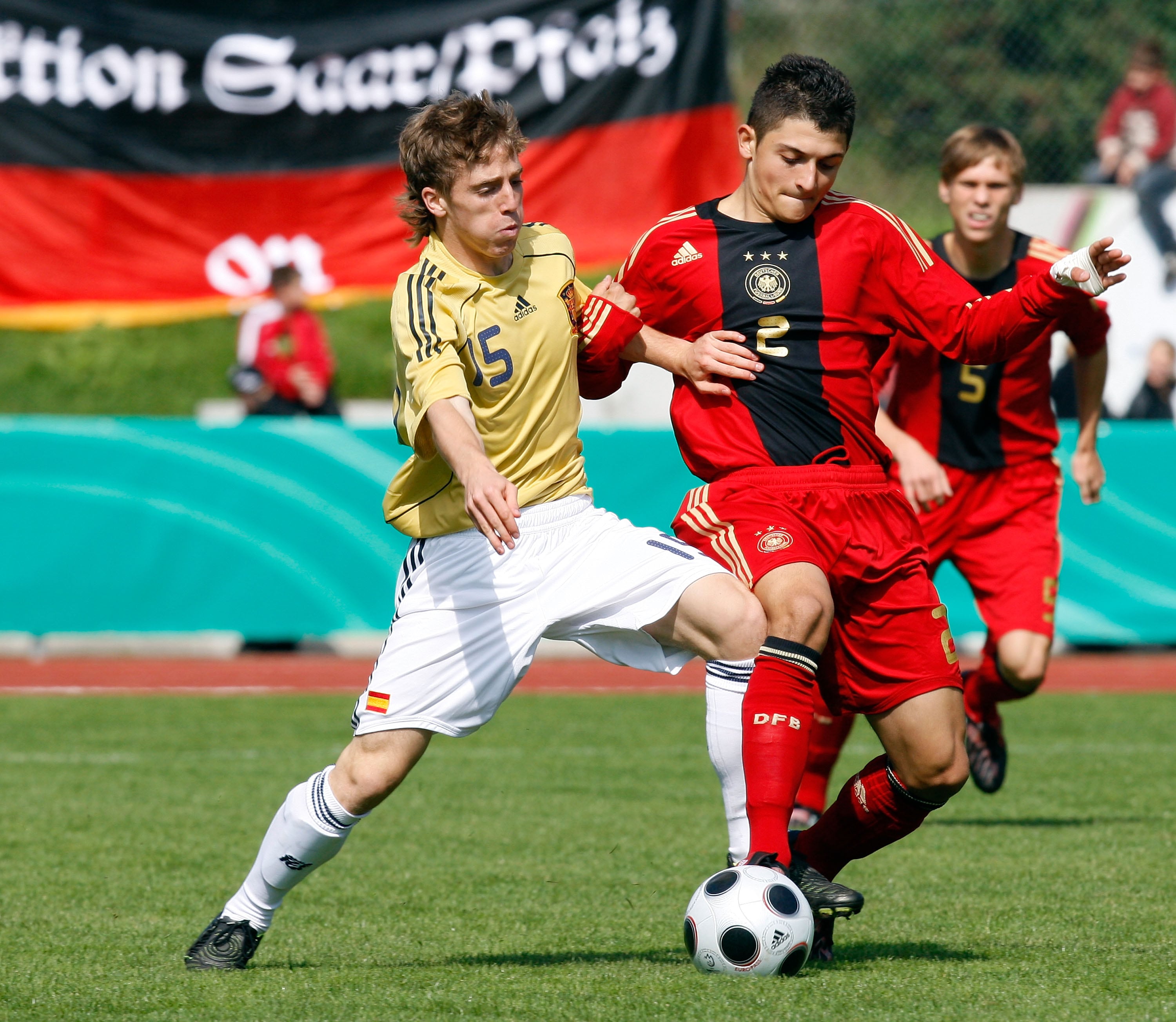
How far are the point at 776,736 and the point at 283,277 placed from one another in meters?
10.2

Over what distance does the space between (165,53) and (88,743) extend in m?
6.53

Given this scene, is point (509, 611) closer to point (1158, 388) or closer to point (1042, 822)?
point (1042, 822)

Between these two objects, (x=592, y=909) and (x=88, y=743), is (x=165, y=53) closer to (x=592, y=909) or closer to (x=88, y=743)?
(x=88, y=743)

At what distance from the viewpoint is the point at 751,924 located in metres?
3.94

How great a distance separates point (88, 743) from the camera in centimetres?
879

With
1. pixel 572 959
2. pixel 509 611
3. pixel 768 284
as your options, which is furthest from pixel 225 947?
pixel 768 284

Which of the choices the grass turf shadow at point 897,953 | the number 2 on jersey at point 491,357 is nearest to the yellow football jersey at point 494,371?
the number 2 on jersey at point 491,357

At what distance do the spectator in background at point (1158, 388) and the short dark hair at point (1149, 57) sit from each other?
12.2ft

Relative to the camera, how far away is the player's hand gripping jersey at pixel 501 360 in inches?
166

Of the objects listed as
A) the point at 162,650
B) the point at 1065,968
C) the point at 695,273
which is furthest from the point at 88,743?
the point at 1065,968

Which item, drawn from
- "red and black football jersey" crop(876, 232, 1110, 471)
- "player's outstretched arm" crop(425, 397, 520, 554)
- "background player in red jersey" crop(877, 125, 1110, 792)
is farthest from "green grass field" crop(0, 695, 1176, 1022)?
"red and black football jersey" crop(876, 232, 1110, 471)

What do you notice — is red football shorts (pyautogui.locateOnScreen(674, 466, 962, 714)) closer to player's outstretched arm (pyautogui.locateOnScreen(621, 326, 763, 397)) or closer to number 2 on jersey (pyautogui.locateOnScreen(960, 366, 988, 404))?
player's outstretched arm (pyautogui.locateOnScreen(621, 326, 763, 397))

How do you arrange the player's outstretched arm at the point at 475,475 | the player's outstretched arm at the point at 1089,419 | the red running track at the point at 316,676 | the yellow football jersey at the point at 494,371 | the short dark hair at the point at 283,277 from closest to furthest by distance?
the player's outstretched arm at the point at 475,475, the yellow football jersey at the point at 494,371, the player's outstretched arm at the point at 1089,419, the red running track at the point at 316,676, the short dark hair at the point at 283,277

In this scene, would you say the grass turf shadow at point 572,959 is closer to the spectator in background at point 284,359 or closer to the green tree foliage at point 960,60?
the spectator in background at point 284,359
